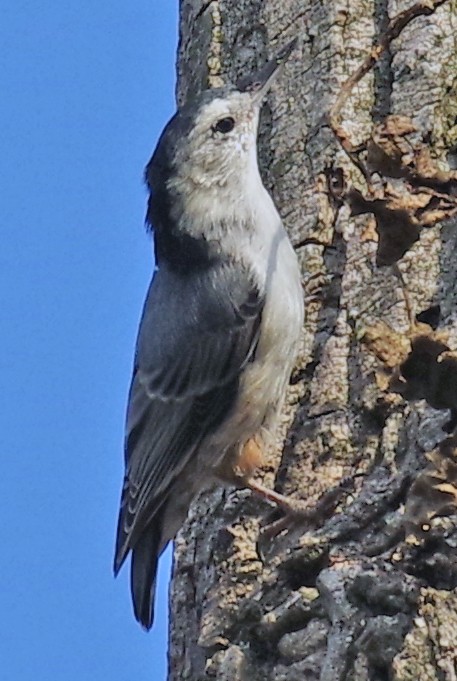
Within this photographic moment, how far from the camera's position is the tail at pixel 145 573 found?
3348 millimetres

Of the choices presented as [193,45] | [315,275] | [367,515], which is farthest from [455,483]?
[193,45]

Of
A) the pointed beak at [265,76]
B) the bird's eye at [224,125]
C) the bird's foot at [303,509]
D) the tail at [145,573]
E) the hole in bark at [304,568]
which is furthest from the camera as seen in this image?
the bird's eye at [224,125]

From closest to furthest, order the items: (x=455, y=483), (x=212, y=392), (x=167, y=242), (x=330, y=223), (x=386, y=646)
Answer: (x=386, y=646)
(x=455, y=483)
(x=330, y=223)
(x=212, y=392)
(x=167, y=242)

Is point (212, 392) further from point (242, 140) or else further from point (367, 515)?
point (367, 515)

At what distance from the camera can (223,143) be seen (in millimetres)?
3879

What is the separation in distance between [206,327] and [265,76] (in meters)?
0.63

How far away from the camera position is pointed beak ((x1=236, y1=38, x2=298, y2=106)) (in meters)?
3.53

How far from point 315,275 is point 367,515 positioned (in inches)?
29.8

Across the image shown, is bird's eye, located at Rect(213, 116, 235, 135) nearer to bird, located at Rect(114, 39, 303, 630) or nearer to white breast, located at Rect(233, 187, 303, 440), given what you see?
bird, located at Rect(114, 39, 303, 630)

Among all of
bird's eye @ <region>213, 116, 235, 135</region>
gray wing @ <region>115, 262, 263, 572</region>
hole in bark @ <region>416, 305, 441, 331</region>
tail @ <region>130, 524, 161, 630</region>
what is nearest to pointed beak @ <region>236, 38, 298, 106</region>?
bird's eye @ <region>213, 116, 235, 135</region>

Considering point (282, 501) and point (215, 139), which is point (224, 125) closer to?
point (215, 139)

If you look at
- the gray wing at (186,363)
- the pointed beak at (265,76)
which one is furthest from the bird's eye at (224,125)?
the gray wing at (186,363)

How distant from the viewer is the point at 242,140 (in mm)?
3820

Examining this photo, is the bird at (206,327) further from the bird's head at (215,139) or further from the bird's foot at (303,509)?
the bird's foot at (303,509)
